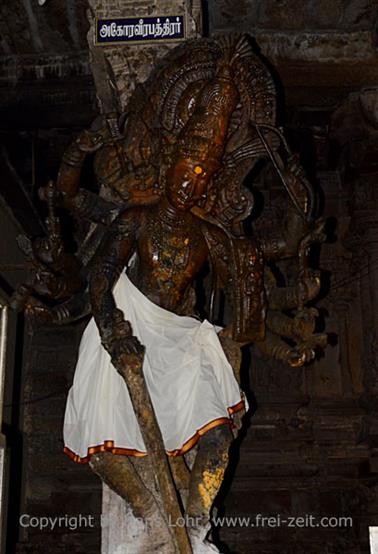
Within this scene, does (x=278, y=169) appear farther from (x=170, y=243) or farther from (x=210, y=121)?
(x=170, y=243)

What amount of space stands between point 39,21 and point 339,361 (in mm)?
4801

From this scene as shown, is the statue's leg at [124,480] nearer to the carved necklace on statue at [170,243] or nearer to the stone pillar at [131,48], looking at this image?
the carved necklace on statue at [170,243]

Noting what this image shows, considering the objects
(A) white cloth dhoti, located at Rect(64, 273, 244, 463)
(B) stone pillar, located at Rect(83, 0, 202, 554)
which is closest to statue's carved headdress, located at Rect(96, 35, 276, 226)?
(B) stone pillar, located at Rect(83, 0, 202, 554)

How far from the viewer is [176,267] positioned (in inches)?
166

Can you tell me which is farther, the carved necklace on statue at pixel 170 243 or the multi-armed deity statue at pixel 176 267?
the carved necklace on statue at pixel 170 243

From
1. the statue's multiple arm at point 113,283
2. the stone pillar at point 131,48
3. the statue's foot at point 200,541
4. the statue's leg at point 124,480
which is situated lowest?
the statue's foot at point 200,541

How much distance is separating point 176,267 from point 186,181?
0.49 meters

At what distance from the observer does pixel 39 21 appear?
695cm

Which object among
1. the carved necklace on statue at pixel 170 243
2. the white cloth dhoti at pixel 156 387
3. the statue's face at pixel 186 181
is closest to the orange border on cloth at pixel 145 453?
the white cloth dhoti at pixel 156 387

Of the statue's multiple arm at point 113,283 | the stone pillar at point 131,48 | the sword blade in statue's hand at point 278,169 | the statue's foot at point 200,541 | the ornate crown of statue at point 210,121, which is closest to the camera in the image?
the statue's foot at point 200,541

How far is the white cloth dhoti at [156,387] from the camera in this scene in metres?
3.78

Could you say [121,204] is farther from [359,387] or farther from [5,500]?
[359,387]

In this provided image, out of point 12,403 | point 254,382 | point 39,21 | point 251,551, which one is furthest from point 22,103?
point 251,551

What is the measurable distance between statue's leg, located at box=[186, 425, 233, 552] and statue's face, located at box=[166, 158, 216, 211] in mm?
1242
